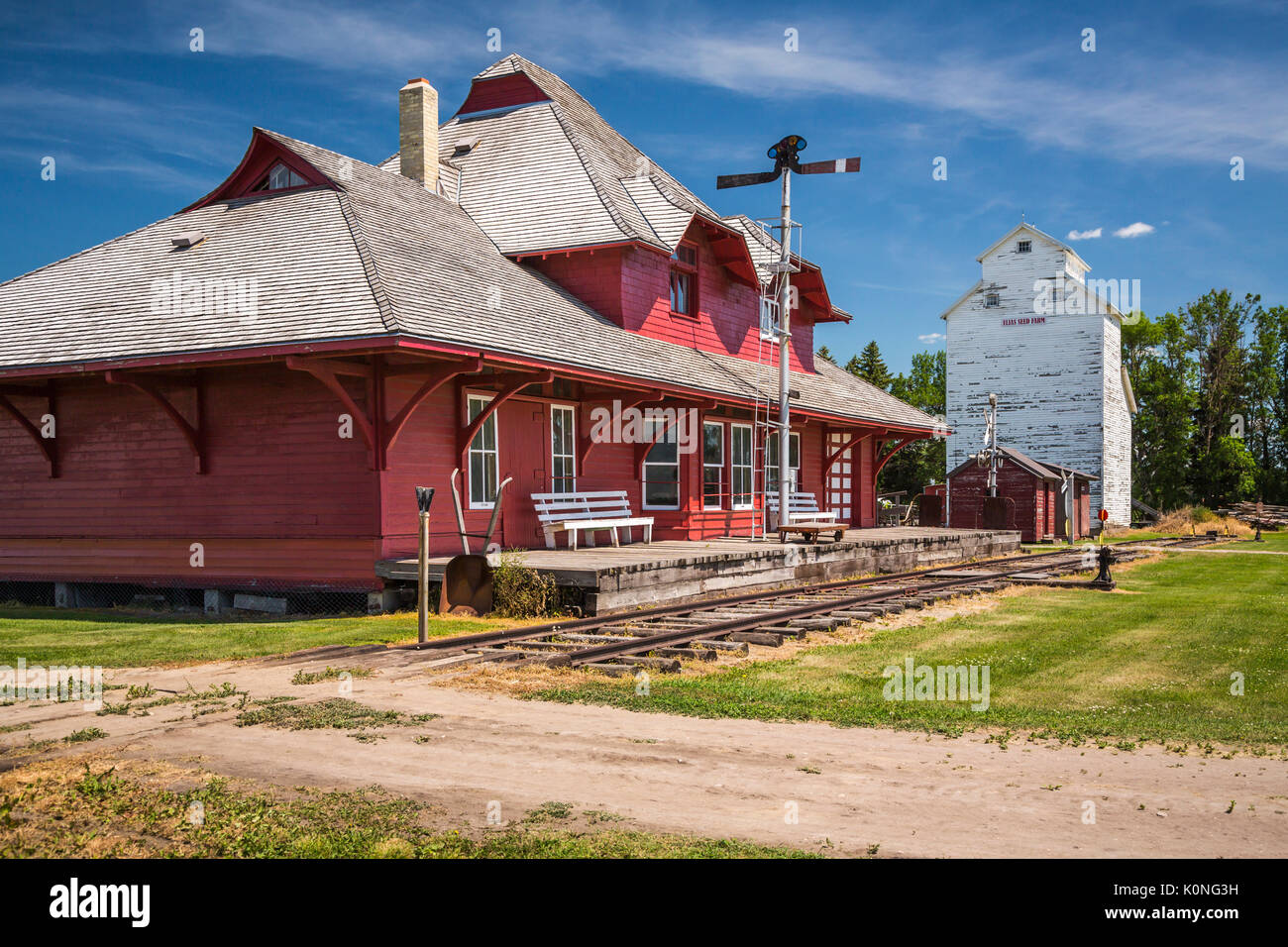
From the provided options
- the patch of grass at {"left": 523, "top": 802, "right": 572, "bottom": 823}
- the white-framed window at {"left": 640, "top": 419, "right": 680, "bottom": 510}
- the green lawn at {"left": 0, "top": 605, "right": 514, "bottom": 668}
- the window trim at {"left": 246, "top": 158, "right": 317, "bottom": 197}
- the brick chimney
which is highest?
the brick chimney

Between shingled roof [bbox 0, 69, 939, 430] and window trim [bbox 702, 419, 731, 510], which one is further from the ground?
shingled roof [bbox 0, 69, 939, 430]

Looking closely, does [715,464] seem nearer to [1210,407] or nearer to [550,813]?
[550,813]

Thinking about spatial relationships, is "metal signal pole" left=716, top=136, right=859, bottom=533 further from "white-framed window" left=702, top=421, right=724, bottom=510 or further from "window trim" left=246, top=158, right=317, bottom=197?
"window trim" left=246, top=158, right=317, bottom=197

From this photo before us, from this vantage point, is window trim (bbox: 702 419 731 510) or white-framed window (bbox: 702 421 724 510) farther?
white-framed window (bbox: 702 421 724 510)

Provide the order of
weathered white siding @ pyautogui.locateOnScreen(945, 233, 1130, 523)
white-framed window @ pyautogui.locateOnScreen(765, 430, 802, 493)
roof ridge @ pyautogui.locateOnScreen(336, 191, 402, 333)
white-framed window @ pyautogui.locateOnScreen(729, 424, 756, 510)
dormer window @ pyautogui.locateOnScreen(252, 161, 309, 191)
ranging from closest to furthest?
roof ridge @ pyautogui.locateOnScreen(336, 191, 402, 333)
dormer window @ pyautogui.locateOnScreen(252, 161, 309, 191)
white-framed window @ pyautogui.locateOnScreen(729, 424, 756, 510)
white-framed window @ pyautogui.locateOnScreen(765, 430, 802, 493)
weathered white siding @ pyautogui.locateOnScreen(945, 233, 1130, 523)

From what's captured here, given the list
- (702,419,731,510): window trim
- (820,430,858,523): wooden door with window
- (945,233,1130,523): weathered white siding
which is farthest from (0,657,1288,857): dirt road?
(945,233,1130,523): weathered white siding

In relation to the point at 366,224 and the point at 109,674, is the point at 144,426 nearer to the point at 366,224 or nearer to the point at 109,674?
the point at 366,224

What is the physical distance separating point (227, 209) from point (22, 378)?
5226 millimetres

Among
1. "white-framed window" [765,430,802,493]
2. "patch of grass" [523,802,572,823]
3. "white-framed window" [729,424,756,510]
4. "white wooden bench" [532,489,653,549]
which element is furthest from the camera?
"white-framed window" [765,430,802,493]

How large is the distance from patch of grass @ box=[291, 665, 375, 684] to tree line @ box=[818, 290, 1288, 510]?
5241 cm

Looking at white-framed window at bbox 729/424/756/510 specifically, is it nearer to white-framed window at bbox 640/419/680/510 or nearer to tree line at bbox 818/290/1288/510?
white-framed window at bbox 640/419/680/510

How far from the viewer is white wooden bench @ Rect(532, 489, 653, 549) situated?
16.7m

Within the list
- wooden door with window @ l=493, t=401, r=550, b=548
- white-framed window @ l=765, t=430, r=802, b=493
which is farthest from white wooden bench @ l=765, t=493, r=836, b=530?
wooden door with window @ l=493, t=401, r=550, b=548
